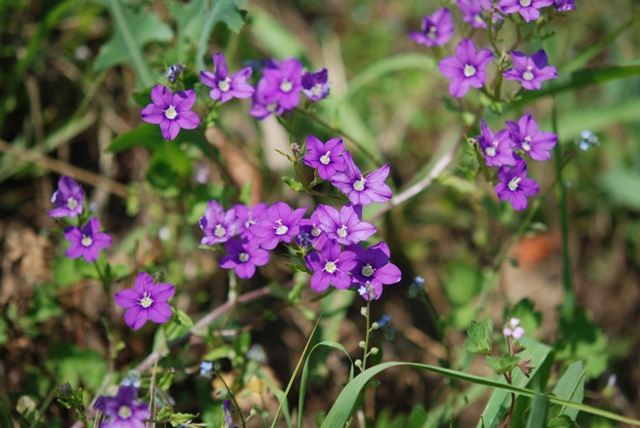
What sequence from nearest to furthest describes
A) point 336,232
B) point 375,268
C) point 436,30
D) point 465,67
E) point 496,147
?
point 336,232, point 375,268, point 496,147, point 465,67, point 436,30

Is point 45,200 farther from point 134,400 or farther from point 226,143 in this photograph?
point 134,400

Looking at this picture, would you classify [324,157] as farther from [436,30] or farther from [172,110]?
[436,30]

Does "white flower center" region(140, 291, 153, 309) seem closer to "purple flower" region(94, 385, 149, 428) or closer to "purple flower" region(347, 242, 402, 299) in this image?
"purple flower" region(94, 385, 149, 428)

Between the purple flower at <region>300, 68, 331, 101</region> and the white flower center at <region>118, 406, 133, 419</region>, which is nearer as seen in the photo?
the white flower center at <region>118, 406, 133, 419</region>

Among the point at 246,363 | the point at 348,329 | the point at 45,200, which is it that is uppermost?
the point at 45,200

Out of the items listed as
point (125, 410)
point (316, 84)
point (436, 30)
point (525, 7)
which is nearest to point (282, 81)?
point (316, 84)

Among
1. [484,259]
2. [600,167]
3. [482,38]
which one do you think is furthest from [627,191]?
[482,38]

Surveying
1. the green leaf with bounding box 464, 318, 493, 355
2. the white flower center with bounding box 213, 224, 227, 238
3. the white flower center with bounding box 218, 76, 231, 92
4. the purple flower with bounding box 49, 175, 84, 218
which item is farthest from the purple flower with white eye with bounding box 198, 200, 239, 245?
the green leaf with bounding box 464, 318, 493, 355
